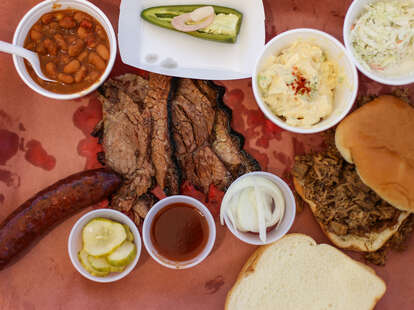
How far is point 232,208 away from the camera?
2500mm

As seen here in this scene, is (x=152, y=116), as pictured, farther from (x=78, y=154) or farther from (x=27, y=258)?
(x=27, y=258)

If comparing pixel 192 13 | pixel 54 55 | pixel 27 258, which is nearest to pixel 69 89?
pixel 54 55

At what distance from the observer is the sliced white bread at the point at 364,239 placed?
2476 millimetres

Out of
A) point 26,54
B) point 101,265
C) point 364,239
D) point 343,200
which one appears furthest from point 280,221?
point 26,54

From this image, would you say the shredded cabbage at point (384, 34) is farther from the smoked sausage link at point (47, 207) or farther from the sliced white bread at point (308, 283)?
the smoked sausage link at point (47, 207)

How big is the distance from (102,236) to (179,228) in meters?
0.50

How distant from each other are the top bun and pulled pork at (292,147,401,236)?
0.12m

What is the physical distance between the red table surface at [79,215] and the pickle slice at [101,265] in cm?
24

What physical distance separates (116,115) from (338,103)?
141 centimetres

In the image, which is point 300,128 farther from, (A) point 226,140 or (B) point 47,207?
(B) point 47,207

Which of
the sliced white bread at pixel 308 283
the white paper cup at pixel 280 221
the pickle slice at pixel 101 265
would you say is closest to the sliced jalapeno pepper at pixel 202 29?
the white paper cup at pixel 280 221

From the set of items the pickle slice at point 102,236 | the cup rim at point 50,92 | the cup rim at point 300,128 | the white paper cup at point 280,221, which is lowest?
the white paper cup at point 280,221

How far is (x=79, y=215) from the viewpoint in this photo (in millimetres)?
2586

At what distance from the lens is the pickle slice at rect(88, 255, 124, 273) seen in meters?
2.37
